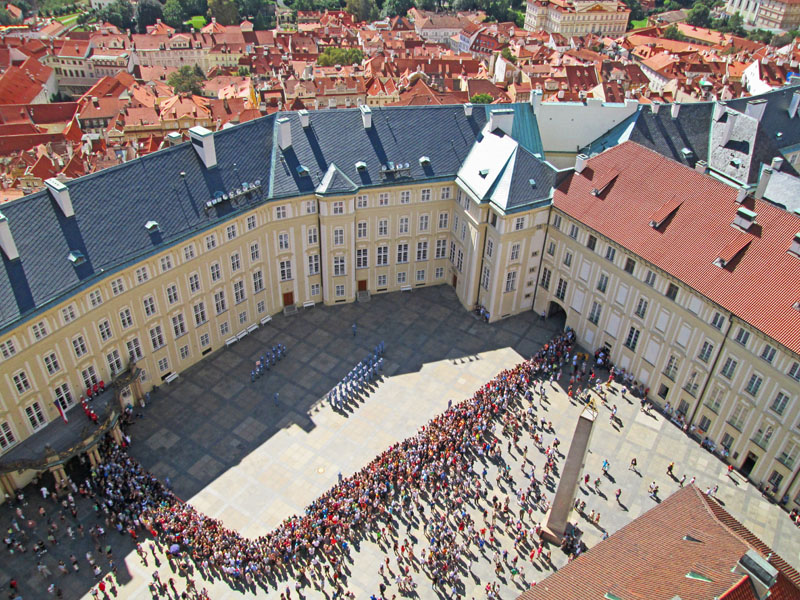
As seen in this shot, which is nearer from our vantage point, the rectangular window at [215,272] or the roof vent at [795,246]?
the roof vent at [795,246]

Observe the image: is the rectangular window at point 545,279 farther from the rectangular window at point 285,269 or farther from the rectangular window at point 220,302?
the rectangular window at point 220,302

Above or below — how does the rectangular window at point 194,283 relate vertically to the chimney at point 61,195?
below

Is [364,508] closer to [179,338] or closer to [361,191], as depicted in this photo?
[179,338]

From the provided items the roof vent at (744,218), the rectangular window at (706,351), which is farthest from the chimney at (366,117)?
the rectangular window at (706,351)

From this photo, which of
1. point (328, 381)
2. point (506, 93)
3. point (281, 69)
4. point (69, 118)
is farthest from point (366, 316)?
point (281, 69)

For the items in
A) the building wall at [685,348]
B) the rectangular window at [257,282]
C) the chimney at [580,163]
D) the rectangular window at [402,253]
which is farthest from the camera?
the rectangular window at [402,253]

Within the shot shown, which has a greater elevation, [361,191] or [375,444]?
[361,191]
